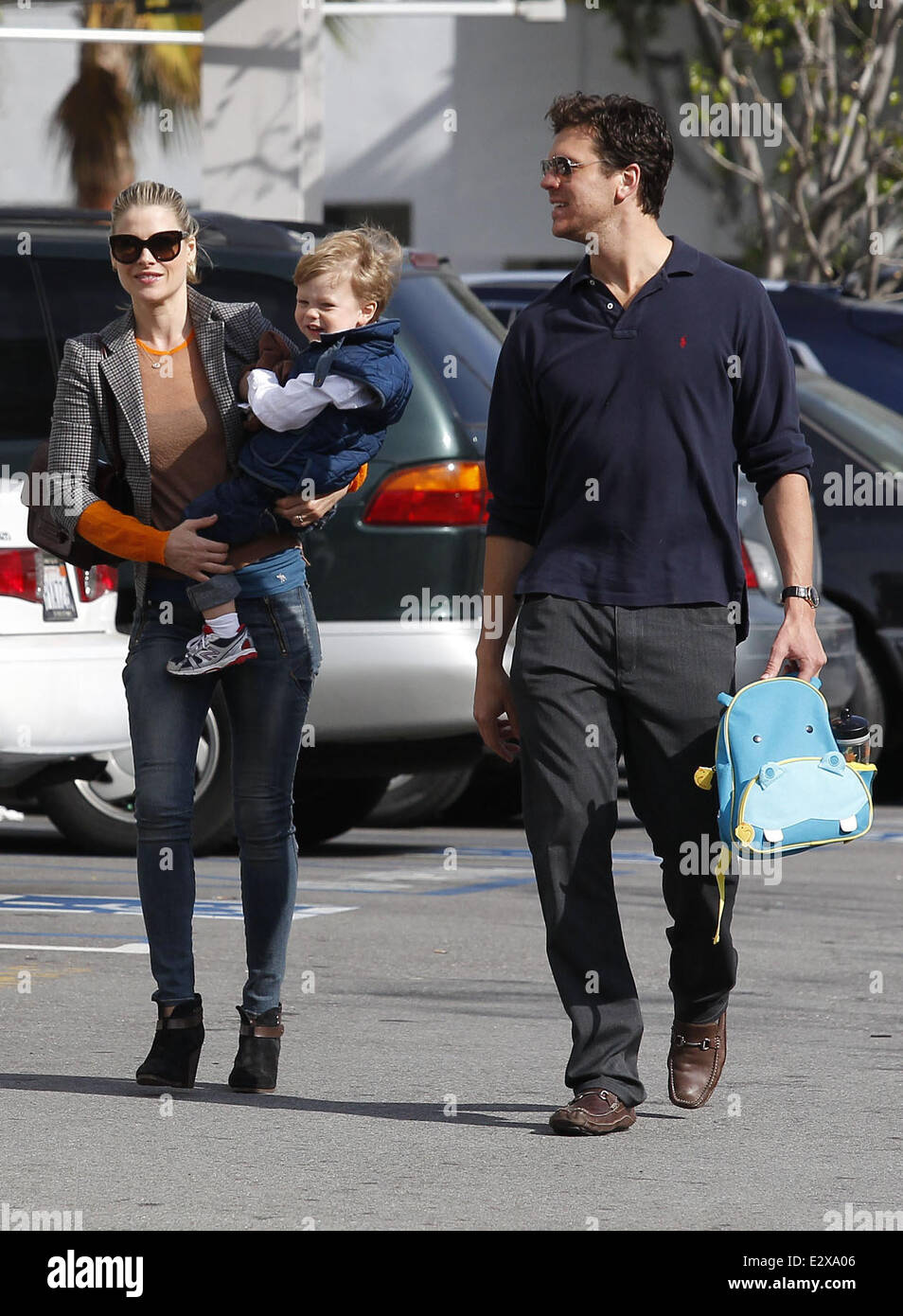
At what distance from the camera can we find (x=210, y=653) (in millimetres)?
5254

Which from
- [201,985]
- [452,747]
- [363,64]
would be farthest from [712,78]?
[201,985]

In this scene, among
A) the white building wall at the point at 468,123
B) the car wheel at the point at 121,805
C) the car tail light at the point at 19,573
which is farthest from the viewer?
the white building wall at the point at 468,123

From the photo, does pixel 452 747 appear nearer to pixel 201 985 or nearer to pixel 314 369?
pixel 201 985

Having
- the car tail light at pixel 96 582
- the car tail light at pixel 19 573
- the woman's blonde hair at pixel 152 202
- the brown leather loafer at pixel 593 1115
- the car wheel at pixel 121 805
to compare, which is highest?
the woman's blonde hair at pixel 152 202

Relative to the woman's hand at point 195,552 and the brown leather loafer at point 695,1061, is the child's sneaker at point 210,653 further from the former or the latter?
the brown leather loafer at point 695,1061

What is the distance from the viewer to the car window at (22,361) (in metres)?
8.68

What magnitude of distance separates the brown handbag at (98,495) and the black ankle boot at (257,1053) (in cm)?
99

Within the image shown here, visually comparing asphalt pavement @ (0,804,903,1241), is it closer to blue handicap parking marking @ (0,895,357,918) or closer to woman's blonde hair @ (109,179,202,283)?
blue handicap parking marking @ (0,895,357,918)

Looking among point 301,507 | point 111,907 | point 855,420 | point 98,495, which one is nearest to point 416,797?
point 111,907

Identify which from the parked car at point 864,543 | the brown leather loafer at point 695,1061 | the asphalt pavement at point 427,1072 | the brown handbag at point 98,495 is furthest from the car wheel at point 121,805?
the brown leather loafer at point 695,1061

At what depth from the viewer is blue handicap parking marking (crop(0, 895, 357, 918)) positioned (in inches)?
316

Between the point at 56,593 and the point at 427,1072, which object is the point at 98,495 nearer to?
the point at 427,1072

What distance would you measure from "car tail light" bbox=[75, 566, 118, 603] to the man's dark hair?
371 centimetres

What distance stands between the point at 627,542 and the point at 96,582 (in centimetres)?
383
